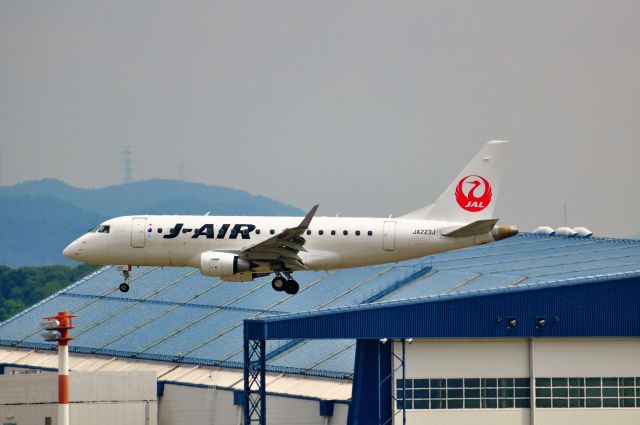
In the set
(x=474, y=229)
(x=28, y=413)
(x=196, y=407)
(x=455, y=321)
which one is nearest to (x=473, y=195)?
(x=474, y=229)

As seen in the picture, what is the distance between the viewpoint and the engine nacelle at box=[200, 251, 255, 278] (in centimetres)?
9438

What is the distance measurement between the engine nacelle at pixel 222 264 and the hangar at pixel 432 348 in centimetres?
460

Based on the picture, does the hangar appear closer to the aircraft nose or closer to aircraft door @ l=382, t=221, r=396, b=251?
aircraft door @ l=382, t=221, r=396, b=251

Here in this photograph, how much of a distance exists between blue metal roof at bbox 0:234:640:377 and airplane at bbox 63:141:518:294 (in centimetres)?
765

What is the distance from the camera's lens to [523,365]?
102 meters

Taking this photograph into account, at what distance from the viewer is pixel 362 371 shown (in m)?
98.8

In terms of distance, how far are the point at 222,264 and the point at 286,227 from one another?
4862mm

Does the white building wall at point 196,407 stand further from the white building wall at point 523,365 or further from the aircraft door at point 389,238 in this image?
the aircraft door at point 389,238

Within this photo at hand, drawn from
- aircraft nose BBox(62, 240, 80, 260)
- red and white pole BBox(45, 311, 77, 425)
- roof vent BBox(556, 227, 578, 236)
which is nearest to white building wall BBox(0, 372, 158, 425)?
aircraft nose BBox(62, 240, 80, 260)

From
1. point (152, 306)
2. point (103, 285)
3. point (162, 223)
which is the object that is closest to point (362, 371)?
point (162, 223)

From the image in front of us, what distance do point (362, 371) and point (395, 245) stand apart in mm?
9615

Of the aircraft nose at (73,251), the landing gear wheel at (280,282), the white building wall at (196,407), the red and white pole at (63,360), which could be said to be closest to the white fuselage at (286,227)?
the landing gear wheel at (280,282)

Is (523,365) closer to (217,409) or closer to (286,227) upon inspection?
(286,227)

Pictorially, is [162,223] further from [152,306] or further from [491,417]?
[152,306]
